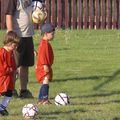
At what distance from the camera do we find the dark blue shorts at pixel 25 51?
10773mm

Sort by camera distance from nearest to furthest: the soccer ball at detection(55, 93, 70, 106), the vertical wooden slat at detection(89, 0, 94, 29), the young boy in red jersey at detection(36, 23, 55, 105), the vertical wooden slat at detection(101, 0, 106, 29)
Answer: the soccer ball at detection(55, 93, 70, 106), the young boy in red jersey at detection(36, 23, 55, 105), the vertical wooden slat at detection(89, 0, 94, 29), the vertical wooden slat at detection(101, 0, 106, 29)

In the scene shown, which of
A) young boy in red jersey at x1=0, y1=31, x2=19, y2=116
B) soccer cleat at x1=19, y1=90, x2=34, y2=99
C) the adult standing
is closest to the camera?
young boy in red jersey at x1=0, y1=31, x2=19, y2=116

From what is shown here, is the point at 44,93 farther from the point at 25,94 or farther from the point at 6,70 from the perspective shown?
the point at 6,70

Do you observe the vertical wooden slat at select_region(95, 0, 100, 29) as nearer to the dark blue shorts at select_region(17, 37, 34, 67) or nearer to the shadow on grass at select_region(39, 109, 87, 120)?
the dark blue shorts at select_region(17, 37, 34, 67)

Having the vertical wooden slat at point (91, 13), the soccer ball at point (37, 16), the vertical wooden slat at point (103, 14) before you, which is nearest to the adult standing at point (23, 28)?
the soccer ball at point (37, 16)

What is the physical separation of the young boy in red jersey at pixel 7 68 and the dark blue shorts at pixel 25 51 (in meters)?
1.87

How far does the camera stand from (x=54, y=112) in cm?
912

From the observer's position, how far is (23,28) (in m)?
10.7

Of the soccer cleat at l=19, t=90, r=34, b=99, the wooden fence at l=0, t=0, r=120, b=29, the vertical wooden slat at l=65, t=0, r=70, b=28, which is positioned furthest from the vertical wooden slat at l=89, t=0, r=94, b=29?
the soccer cleat at l=19, t=90, r=34, b=99

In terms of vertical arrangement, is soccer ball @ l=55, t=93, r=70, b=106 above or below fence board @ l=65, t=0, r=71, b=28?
below

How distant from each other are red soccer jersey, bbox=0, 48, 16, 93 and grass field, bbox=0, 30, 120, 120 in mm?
432

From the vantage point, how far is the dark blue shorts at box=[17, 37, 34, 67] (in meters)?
10.8

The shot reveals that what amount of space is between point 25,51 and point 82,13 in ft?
43.9

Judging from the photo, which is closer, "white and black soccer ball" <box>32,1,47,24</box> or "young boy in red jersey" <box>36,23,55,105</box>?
"young boy in red jersey" <box>36,23,55,105</box>
